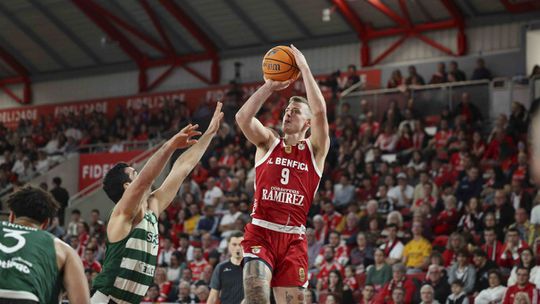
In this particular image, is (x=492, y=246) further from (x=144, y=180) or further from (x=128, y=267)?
(x=144, y=180)

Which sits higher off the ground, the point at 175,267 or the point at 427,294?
the point at 175,267

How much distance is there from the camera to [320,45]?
29.5 meters

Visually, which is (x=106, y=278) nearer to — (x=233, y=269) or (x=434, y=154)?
(x=233, y=269)

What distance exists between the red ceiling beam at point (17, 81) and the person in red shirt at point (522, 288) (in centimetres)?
2759

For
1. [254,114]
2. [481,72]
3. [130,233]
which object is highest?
[481,72]

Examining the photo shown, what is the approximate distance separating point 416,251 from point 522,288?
9.83 ft

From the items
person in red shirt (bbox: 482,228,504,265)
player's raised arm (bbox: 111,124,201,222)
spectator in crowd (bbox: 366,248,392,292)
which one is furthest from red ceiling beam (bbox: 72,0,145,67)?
player's raised arm (bbox: 111,124,201,222)

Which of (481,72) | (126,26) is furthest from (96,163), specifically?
(481,72)

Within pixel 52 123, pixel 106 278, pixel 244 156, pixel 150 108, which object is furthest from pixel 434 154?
pixel 52 123

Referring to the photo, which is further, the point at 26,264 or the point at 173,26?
the point at 173,26

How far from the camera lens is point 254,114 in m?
8.72

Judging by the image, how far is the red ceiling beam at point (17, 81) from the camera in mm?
36562

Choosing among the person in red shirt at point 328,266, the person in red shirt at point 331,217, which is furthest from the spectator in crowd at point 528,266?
the person in red shirt at point 331,217

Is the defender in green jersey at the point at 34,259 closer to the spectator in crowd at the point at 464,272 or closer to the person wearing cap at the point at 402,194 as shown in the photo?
the spectator in crowd at the point at 464,272
